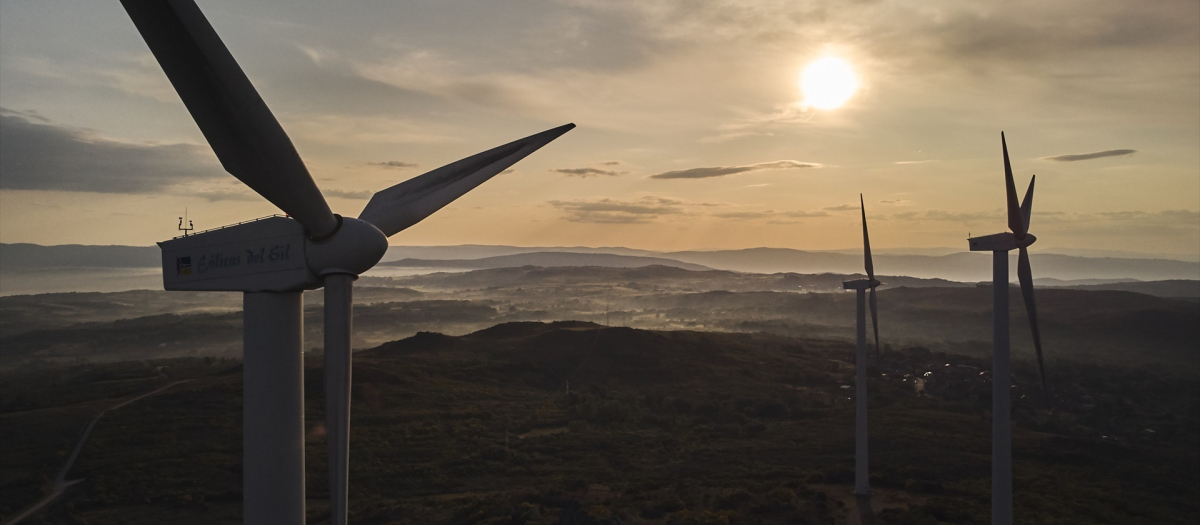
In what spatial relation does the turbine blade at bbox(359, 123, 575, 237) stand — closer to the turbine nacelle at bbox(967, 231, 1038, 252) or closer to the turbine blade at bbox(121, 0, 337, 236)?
the turbine blade at bbox(121, 0, 337, 236)

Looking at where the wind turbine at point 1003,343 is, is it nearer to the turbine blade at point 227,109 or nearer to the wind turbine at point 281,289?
the wind turbine at point 281,289

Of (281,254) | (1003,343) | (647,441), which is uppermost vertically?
(281,254)

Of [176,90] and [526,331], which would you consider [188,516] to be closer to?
[176,90]

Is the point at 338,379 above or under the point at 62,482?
above

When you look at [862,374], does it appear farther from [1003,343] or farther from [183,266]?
[183,266]

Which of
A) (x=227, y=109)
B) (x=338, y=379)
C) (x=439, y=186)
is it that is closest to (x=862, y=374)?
(x=439, y=186)

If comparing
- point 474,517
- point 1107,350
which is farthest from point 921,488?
point 1107,350
